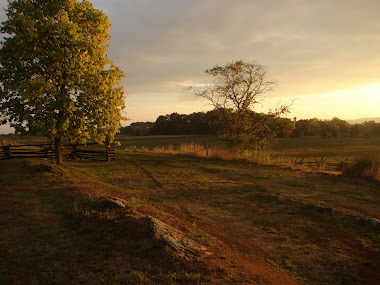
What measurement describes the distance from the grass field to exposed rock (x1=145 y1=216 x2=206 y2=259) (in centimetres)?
22

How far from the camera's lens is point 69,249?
5691 millimetres

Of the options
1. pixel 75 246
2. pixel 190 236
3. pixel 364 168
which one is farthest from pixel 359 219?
pixel 364 168

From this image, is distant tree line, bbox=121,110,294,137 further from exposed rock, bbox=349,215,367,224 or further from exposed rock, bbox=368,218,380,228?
exposed rock, bbox=368,218,380,228

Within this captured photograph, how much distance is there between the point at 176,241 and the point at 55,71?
12.9 meters

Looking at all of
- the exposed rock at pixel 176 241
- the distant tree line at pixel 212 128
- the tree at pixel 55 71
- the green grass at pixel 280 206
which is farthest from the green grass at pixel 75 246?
the distant tree line at pixel 212 128

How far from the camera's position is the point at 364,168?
55.0 ft

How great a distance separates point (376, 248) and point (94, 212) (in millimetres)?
7885

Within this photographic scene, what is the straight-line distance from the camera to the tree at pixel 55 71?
13242 mm

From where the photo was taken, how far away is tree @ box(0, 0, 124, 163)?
1324 centimetres

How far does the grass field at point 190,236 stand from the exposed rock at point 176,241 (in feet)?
0.71

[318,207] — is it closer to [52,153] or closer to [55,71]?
[55,71]

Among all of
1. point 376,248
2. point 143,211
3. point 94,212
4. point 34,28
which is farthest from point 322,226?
point 34,28

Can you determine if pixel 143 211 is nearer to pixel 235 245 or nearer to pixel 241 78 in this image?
pixel 235 245

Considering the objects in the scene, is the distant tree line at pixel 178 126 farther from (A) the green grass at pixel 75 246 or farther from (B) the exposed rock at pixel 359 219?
(A) the green grass at pixel 75 246
